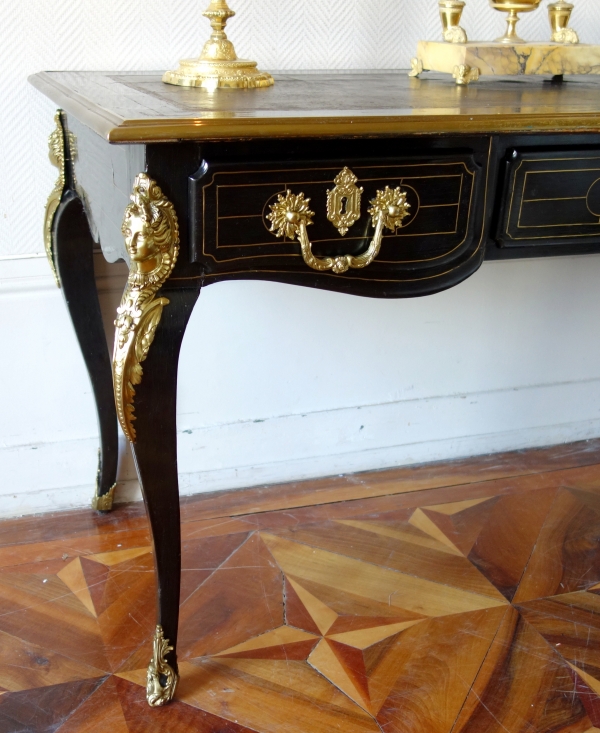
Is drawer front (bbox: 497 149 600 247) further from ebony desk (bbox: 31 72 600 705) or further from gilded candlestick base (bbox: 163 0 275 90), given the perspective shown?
gilded candlestick base (bbox: 163 0 275 90)

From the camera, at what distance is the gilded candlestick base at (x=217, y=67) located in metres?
0.91

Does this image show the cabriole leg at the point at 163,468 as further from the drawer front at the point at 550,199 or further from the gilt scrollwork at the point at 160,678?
the drawer front at the point at 550,199

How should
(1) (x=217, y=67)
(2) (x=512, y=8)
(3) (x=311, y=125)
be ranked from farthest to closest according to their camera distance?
(2) (x=512, y=8), (1) (x=217, y=67), (3) (x=311, y=125)

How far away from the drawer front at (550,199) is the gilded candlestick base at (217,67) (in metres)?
0.34

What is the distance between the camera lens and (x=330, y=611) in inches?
44.0

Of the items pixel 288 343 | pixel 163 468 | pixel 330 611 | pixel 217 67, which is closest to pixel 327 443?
pixel 288 343

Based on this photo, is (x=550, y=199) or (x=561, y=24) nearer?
(x=550, y=199)

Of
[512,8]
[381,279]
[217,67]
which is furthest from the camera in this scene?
[512,8]

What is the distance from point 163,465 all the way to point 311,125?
0.39m

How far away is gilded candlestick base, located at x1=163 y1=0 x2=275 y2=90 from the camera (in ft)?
3.00

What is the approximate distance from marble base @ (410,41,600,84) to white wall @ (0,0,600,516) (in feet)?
0.86

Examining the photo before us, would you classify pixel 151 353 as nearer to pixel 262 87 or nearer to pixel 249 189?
pixel 249 189

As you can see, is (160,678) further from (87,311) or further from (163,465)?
(87,311)

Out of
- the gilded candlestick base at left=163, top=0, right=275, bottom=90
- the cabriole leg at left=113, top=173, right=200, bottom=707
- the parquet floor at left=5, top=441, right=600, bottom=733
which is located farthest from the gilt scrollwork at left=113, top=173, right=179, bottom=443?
the parquet floor at left=5, top=441, right=600, bottom=733
